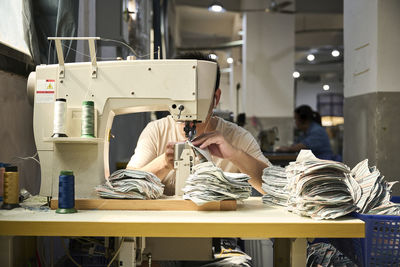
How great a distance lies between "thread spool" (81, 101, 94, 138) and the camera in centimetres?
168

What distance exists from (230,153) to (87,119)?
2.00 feet

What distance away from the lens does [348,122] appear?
386cm

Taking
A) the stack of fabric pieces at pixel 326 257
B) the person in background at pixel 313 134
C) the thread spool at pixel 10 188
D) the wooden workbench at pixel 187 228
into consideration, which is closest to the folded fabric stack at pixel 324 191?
the wooden workbench at pixel 187 228

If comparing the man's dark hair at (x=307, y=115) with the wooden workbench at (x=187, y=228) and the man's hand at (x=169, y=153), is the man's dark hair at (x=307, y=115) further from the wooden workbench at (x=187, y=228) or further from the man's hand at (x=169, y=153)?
the wooden workbench at (x=187, y=228)

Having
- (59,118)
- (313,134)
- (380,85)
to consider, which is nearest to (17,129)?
(59,118)

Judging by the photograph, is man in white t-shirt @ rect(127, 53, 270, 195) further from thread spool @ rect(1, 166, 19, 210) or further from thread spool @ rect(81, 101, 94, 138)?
thread spool @ rect(1, 166, 19, 210)

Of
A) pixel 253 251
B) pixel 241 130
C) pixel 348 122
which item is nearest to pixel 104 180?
pixel 253 251

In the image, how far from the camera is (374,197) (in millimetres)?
1576

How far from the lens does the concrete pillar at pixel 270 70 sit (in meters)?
7.92

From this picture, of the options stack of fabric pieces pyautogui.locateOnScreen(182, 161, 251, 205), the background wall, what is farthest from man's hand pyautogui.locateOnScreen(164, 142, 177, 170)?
the background wall

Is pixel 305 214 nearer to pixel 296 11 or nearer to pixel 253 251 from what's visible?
pixel 253 251

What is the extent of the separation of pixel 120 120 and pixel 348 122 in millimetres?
2007

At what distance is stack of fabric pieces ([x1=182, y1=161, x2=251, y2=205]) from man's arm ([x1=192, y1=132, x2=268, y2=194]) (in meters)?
0.27

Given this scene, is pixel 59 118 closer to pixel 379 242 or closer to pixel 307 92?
pixel 379 242
